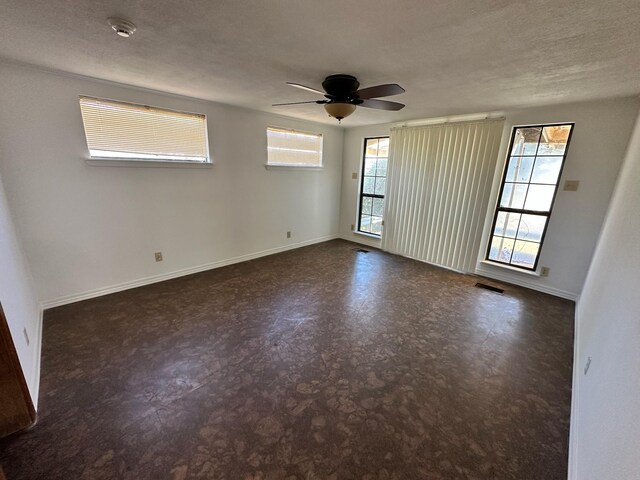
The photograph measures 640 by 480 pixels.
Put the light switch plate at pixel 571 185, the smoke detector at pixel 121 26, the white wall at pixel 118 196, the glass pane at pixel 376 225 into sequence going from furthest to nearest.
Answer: the glass pane at pixel 376 225 → the light switch plate at pixel 571 185 → the white wall at pixel 118 196 → the smoke detector at pixel 121 26

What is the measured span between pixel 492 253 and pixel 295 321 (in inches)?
122

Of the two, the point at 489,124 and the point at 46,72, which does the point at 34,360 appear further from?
the point at 489,124

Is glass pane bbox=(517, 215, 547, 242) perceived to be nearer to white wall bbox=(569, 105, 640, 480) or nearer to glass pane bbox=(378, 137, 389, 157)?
white wall bbox=(569, 105, 640, 480)

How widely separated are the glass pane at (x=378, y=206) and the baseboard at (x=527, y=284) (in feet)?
6.37

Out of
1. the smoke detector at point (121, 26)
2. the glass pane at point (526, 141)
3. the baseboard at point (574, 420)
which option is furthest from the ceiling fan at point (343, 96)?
the baseboard at point (574, 420)

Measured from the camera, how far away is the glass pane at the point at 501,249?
146 inches

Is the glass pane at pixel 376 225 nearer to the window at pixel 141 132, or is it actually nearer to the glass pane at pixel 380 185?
the glass pane at pixel 380 185

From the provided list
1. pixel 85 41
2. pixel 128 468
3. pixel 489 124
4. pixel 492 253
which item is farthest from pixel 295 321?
pixel 489 124

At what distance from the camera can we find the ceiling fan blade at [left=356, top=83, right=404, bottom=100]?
187 centimetres

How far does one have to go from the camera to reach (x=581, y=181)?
300 centimetres

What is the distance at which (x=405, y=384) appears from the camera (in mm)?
1907

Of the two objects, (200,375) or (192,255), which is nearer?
(200,375)

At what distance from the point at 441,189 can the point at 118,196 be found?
14.2ft

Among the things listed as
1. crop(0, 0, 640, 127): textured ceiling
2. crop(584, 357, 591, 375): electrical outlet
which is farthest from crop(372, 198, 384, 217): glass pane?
crop(584, 357, 591, 375): electrical outlet
